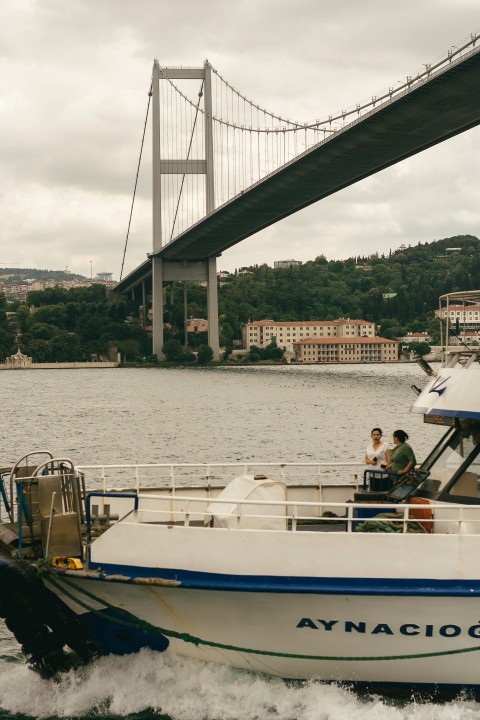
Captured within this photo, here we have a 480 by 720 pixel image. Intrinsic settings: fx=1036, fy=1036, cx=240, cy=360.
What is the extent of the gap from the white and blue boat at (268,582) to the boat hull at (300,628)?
1cm

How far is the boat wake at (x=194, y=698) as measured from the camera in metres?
8.59

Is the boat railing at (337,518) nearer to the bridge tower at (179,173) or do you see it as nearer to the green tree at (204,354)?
the bridge tower at (179,173)

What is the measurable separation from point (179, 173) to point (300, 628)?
87944 millimetres

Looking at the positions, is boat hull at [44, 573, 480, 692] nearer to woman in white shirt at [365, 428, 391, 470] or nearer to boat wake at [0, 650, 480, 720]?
boat wake at [0, 650, 480, 720]

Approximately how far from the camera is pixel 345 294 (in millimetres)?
169250

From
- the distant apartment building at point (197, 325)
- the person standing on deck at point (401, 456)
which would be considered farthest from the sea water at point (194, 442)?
the distant apartment building at point (197, 325)

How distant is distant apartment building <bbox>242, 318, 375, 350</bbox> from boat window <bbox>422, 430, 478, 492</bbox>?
14486 centimetres

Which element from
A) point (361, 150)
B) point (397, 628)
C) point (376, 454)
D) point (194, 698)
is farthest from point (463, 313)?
point (361, 150)

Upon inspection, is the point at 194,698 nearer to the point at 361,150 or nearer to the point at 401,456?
the point at 401,456

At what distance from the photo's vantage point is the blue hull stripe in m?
8.12

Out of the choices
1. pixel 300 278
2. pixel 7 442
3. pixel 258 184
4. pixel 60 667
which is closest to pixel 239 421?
pixel 7 442

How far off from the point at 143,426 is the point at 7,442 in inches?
340

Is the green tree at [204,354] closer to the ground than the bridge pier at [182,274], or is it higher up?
closer to the ground

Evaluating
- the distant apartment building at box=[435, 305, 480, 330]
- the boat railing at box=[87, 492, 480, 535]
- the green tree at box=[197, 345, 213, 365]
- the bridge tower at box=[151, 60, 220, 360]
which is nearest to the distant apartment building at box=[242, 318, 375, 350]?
the green tree at box=[197, 345, 213, 365]
